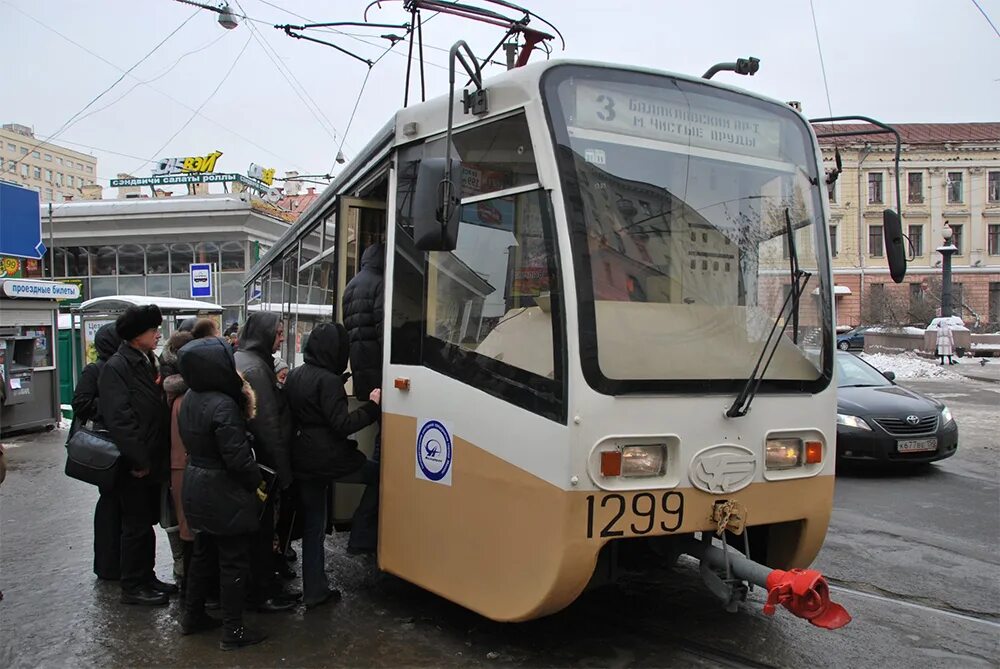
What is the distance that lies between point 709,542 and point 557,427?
1.12m

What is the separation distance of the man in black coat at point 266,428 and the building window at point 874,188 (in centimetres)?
5770

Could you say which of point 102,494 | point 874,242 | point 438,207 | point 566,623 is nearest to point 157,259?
point 102,494

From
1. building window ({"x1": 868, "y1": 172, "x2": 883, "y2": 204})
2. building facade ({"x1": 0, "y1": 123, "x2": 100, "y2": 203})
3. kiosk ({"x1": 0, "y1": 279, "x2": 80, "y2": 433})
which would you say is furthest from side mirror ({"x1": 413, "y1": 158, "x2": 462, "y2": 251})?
building facade ({"x1": 0, "y1": 123, "x2": 100, "y2": 203})

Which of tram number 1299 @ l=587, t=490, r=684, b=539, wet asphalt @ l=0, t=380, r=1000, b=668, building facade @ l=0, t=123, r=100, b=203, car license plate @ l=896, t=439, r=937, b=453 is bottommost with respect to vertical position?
wet asphalt @ l=0, t=380, r=1000, b=668

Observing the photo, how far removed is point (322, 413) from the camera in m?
4.38

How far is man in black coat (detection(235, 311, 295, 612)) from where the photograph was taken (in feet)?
14.2

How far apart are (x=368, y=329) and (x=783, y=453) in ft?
8.28

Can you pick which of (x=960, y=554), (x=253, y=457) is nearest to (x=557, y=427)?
(x=253, y=457)

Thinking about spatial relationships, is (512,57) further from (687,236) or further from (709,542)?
(709,542)

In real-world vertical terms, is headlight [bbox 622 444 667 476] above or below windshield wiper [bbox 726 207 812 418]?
below

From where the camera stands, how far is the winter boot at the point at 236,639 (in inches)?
160

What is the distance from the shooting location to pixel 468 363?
3.92 metres

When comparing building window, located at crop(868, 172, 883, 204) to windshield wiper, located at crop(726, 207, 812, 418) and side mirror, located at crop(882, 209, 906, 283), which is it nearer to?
side mirror, located at crop(882, 209, 906, 283)

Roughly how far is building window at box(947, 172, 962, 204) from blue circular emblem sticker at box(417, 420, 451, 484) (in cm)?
6357
